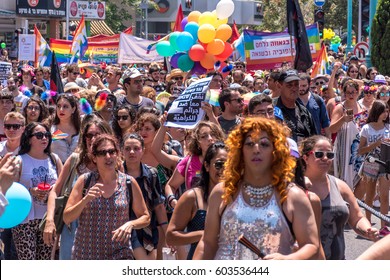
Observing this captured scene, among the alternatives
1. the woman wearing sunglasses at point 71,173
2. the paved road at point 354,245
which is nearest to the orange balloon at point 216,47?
the paved road at point 354,245

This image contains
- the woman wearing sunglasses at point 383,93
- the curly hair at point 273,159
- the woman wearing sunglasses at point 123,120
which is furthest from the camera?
the woman wearing sunglasses at point 383,93

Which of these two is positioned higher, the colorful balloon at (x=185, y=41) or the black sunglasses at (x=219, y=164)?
the colorful balloon at (x=185, y=41)

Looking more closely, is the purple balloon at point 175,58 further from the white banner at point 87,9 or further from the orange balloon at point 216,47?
the white banner at point 87,9

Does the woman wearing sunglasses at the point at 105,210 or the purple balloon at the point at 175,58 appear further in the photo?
the purple balloon at the point at 175,58

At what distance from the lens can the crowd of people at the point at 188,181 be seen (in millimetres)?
4613

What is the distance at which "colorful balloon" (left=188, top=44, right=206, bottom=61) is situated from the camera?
17.5 metres

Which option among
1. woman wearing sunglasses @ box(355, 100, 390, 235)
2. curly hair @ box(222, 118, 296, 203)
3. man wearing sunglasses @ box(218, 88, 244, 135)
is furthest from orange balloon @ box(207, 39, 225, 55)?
curly hair @ box(222, 118, 296, 203)

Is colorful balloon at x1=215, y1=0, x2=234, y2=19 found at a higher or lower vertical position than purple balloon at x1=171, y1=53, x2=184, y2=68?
higher

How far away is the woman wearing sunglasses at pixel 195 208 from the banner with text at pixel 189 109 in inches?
91.1

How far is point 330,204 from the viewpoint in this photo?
19.5ft

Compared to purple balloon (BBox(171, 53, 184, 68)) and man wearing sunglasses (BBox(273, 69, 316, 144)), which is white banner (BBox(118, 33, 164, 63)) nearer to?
purple balloon (BBox(171, 53, 184, 68))

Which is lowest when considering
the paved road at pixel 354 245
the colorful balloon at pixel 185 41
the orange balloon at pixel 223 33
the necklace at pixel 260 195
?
the paved road at pixel 354 245

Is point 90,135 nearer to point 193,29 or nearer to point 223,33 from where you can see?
point 193,29
